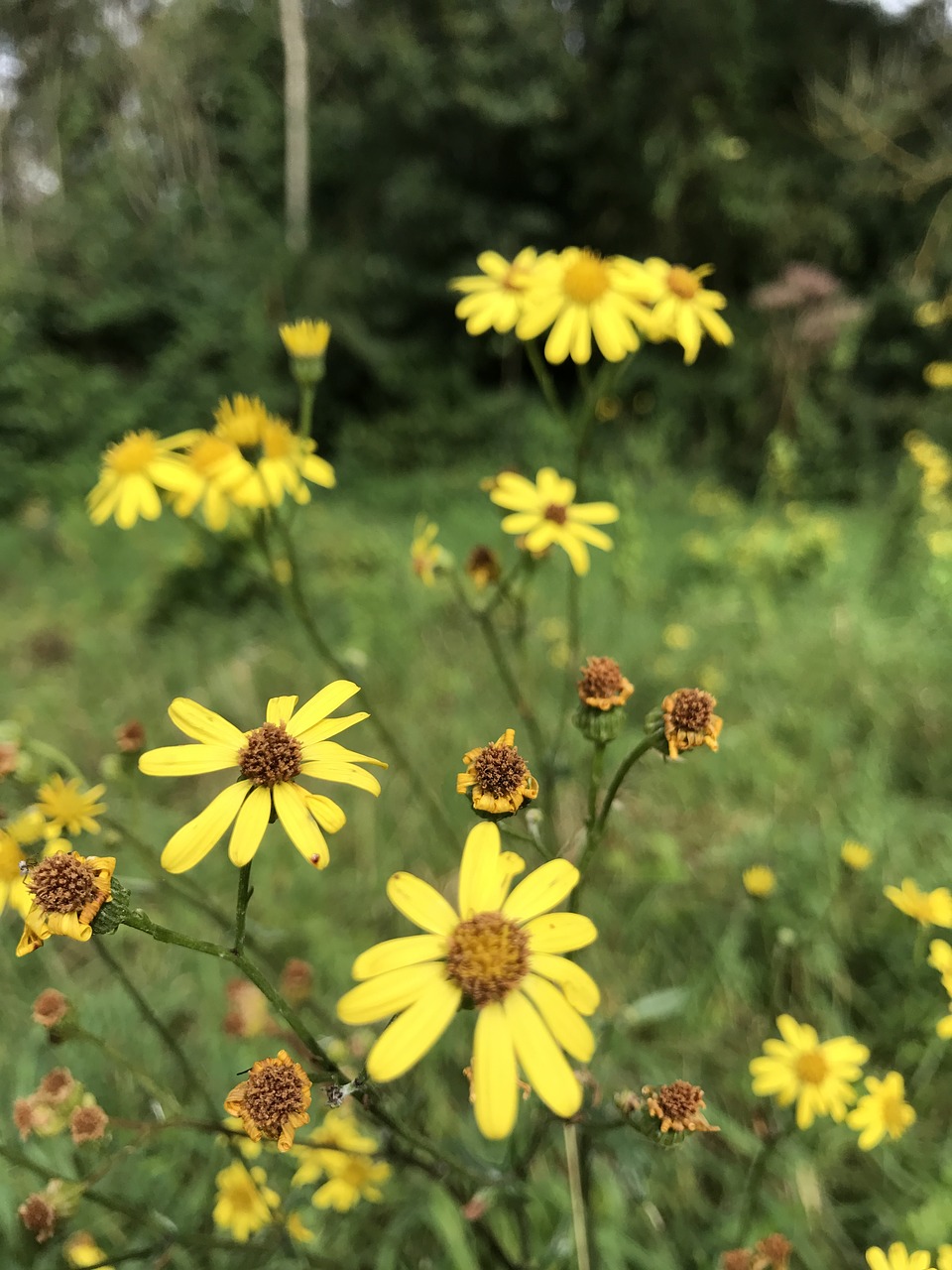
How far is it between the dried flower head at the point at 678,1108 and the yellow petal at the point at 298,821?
0.43m

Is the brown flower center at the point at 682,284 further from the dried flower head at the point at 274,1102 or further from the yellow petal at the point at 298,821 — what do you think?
the dried flower head at the point at 274,1102

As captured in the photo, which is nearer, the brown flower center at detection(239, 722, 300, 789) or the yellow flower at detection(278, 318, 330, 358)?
the brown flower center at detection(239, 722, 300, 789)

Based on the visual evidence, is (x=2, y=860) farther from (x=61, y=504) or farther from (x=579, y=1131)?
(x=61, y=504)

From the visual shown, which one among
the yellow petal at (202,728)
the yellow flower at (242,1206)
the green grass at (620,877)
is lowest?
the green grass at (620,877)

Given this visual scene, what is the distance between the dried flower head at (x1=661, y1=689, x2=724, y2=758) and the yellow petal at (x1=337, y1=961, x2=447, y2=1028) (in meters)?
0.33

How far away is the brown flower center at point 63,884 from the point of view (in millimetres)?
632

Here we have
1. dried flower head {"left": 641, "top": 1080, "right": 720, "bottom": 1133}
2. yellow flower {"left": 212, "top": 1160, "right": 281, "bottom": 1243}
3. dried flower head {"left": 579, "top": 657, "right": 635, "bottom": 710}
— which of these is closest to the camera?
dried flower head {"left": 641, "top": 1080, "right": 720, "bottom": 1133}

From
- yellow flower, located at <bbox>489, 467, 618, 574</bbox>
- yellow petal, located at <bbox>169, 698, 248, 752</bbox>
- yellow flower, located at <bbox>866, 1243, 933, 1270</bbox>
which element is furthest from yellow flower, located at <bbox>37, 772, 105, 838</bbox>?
yellow flower, located at <bbox>866, 1243, 933, 1270</bbox>

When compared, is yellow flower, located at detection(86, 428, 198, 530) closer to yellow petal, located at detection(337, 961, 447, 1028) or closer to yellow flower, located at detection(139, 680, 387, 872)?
yellow flower, located at detection(139, 680, 387, 872)

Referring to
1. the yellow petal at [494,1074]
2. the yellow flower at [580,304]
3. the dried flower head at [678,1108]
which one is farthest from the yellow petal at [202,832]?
the yellow flower at [580,304]

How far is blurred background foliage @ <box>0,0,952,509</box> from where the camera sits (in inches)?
240

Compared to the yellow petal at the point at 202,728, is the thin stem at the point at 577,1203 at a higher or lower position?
lower

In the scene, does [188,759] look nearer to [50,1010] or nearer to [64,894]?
[64,894]

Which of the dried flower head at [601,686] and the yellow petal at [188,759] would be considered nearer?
the yellow petal at [188,759]
